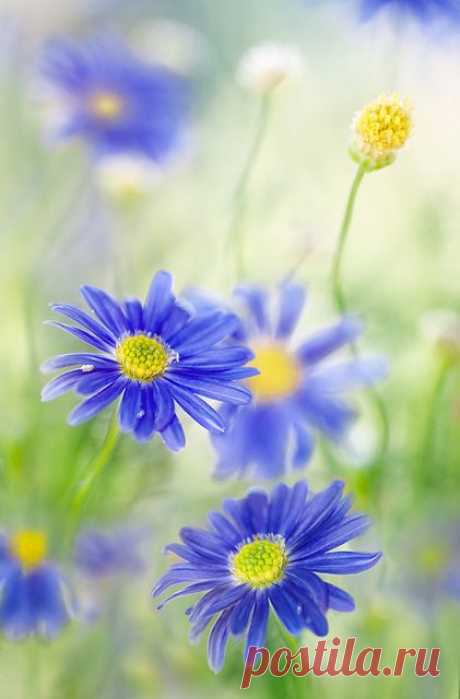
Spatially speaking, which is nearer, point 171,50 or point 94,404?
point 94,404

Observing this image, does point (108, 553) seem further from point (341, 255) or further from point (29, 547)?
point (341, 255)

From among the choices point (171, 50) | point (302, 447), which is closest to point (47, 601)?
point (302, 447)

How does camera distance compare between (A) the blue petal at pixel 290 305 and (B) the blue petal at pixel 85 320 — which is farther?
(A) the blue petal at pixel 290 305

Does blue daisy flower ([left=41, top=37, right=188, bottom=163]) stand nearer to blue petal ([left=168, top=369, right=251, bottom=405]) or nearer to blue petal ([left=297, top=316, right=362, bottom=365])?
blue petal ([left=297, top=316, right=362, bottom=365])

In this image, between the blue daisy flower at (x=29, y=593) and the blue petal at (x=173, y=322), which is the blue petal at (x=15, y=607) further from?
the blue petal at (x=173, y=322)

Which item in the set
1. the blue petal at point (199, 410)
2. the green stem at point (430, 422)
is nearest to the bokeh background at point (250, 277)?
the green stem at point (430, 422)

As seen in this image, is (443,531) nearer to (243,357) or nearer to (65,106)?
(243,357)

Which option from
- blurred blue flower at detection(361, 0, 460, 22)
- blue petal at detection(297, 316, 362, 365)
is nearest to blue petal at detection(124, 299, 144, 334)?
blue petal at detection(297, 316, 362, 365)
